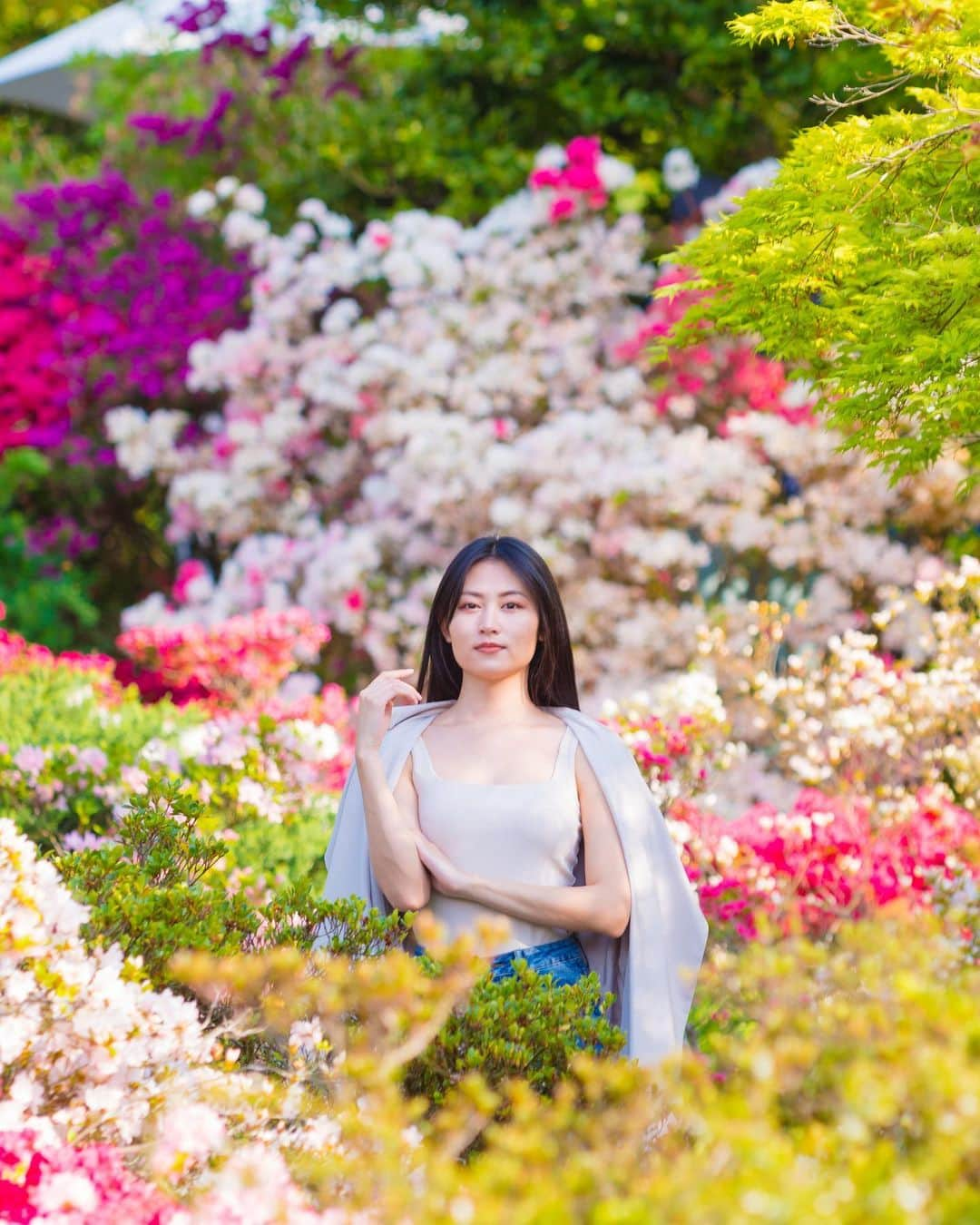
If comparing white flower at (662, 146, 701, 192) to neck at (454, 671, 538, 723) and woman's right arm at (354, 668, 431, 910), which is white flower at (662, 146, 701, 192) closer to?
neck at (454, 671, 538, 723)

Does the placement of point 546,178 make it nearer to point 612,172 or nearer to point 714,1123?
point 612,172

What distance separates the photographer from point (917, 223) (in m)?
3.10

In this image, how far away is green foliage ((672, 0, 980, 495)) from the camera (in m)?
2.96

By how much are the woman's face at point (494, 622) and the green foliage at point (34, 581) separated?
242 inches

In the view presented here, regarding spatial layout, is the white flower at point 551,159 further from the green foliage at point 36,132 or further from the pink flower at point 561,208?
the green foliage at point 36,132

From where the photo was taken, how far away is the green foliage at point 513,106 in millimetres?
8102

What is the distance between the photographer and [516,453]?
7.21m

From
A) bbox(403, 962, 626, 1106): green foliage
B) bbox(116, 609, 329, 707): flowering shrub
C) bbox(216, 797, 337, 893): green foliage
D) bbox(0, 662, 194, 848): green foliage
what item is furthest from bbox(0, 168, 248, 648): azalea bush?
bbox(403, 962, 626, 1106): green foliage

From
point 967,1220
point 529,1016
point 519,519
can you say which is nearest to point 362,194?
point 519,519

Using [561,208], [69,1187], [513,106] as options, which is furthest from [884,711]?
[513,106]

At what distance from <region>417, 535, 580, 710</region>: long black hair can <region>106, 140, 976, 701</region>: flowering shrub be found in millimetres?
3630

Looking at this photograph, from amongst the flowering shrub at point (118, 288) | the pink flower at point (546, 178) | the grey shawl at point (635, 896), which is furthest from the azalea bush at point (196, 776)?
the flowering shrub at point (118, 288)

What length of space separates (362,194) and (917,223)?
22.5ft

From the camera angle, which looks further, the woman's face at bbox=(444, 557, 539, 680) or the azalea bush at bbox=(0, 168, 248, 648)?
the azalea bush at bbox=(0, 168, 248, 648)
